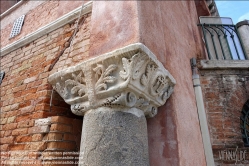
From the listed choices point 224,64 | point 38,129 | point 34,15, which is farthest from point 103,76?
point 34,15

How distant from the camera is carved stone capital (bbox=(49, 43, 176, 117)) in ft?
4.04

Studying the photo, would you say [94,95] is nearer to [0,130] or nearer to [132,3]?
[132,3]

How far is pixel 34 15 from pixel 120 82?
8.66ft

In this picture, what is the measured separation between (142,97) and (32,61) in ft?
5.50

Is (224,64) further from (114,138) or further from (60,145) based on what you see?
(60,145)

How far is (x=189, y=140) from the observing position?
63.0 inches

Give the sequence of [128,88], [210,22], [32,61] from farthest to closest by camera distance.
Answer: [210,22] < [32,61] < [128,88]

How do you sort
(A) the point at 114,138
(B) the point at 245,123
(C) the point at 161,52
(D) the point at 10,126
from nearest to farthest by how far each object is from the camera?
(A) the point at 114,138, (C) the point at 161,52, (D) the point at 10,126, (B) the point at 245,123

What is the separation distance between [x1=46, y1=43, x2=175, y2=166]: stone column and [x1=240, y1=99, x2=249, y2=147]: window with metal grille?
4.96ft

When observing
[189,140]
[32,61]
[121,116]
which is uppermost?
[32,61]

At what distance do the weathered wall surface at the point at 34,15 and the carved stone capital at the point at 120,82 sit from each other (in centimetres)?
135

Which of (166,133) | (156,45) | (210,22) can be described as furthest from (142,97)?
(210,22)

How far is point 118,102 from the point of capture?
1.24 m

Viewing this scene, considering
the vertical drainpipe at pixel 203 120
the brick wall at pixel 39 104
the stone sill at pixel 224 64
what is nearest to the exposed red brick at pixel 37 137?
the brick wall at pixel 39 104
